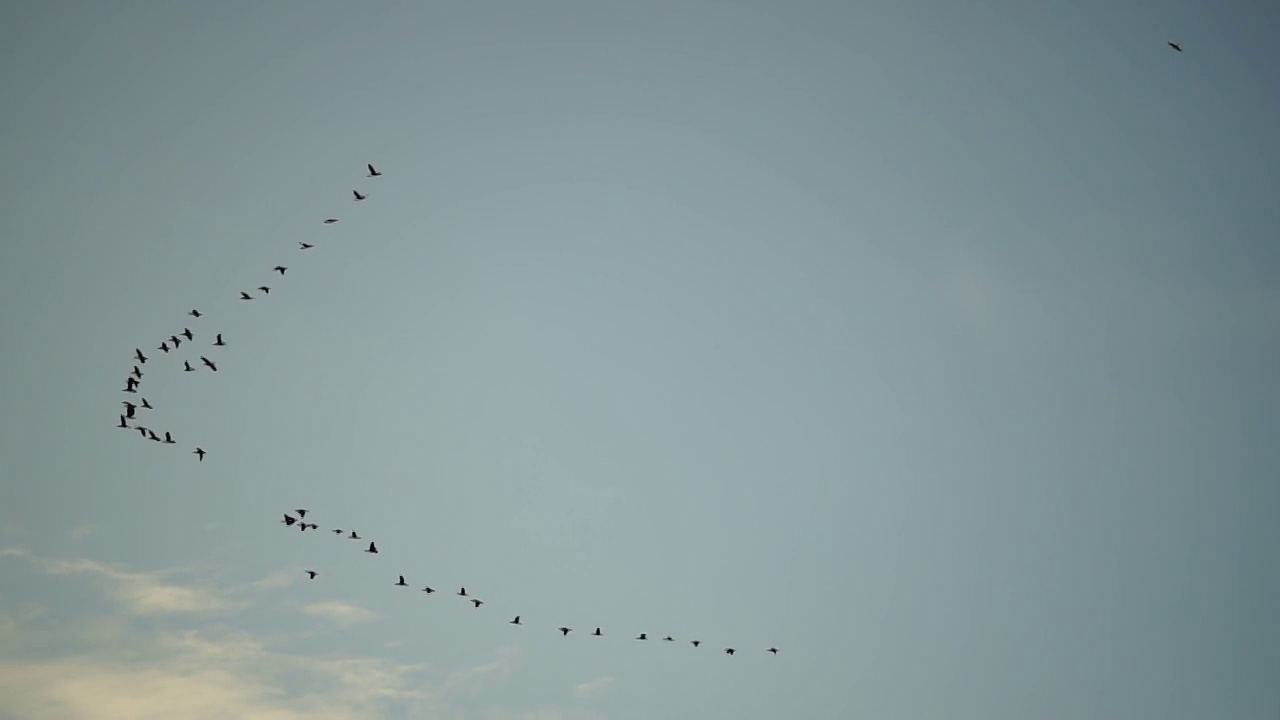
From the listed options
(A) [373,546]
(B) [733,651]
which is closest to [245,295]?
(A) [373,546]

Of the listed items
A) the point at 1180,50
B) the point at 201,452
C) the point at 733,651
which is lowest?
the point at 733,651

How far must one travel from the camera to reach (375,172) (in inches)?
3799

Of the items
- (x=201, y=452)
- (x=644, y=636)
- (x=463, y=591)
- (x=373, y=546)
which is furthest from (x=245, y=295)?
(x=644, y=636)

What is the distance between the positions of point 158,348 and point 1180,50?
3484 inches

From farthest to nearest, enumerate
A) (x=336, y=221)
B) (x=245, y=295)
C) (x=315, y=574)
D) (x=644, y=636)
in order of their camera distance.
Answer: (x=644, y=636) → (x=315, y=574) → (x=245, y=295) → (x=336, y=221)

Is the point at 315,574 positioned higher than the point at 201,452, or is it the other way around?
the point at 201,452

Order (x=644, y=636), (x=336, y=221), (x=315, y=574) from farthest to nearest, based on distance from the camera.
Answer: (x=644, y=636), (x=315, y=574), (x=336, y=221)

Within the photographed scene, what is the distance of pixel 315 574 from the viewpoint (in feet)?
343

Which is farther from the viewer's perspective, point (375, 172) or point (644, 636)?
point (644, 636)

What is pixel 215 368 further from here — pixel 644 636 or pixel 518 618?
pixel 644 636

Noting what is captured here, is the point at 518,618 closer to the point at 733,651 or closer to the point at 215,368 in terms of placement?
the point at 733,651

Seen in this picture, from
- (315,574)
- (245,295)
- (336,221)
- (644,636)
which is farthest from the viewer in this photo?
(644,636)

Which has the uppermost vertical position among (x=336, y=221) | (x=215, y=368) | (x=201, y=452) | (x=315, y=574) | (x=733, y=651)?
(x=336, y=221)

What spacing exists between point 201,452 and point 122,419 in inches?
278
